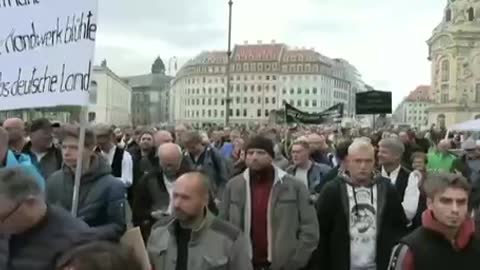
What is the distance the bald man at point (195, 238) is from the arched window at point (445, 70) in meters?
110

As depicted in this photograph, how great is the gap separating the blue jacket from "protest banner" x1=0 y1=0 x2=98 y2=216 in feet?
1.32

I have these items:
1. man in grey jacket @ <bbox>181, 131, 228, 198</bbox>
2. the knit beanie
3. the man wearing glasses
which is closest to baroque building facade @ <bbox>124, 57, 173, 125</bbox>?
man in grey jacket @ <bbox>181, 131, 228, 198</bbox>

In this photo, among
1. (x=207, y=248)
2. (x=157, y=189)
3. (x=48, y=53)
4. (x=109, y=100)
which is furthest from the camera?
(x=109, y=100)

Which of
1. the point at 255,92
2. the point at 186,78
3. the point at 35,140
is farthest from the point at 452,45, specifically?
the point at 35,140

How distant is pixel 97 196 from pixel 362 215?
2.02 metres

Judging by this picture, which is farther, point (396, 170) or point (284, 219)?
point (396, 170)

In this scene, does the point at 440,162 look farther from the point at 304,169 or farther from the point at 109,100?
the point at 109,100

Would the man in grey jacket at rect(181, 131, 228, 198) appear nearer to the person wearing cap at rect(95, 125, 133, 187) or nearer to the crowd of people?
the crowd of people

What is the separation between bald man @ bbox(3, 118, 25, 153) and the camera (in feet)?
25.0

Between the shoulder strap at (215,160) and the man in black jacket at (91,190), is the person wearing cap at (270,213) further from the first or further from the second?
the shoulder strap at (215,160)

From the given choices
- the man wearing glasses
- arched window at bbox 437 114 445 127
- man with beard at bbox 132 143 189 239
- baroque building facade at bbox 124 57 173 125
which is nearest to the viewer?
the man wearing glasses

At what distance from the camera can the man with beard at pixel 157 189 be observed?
6637mm

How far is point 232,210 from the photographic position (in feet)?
19.5

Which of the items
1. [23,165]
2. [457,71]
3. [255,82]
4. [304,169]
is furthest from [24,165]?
[255,82]
